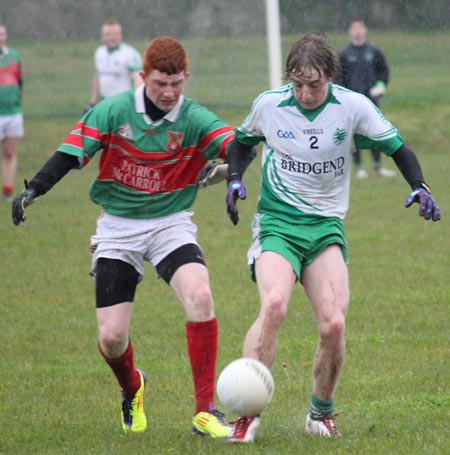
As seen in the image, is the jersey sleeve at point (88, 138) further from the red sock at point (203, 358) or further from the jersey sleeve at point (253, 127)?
the red sock at point (203, 358)

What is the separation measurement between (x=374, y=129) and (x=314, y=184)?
1.29 ft

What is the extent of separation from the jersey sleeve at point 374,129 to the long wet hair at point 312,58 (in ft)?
0.80

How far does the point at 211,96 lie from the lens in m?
21.2

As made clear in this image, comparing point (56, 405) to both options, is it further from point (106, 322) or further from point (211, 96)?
point (211, 96)

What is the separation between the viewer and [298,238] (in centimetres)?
531

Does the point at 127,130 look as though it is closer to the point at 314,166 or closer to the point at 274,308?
the point at 314,166

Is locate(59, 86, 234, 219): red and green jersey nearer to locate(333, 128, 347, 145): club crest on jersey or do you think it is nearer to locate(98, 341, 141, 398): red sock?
locate(333, 128, 347, 145): club crest on jersey

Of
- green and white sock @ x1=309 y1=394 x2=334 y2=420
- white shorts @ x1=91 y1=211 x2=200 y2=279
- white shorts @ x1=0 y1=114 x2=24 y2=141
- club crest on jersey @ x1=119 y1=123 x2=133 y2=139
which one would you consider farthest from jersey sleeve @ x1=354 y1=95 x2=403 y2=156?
white shorts @ x1=0 y1=114 x2=24 y2=141

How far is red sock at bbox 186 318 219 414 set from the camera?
5441 millimetres

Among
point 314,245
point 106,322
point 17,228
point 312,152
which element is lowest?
point 17,228

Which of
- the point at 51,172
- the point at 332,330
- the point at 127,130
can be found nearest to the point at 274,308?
the point at 332,330

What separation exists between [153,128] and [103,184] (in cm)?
41

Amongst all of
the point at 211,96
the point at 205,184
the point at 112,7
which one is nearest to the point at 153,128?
the point at 205,184

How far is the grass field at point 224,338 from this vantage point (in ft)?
18.0
